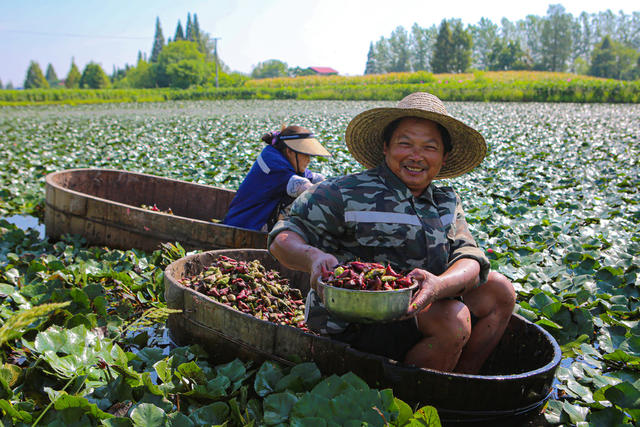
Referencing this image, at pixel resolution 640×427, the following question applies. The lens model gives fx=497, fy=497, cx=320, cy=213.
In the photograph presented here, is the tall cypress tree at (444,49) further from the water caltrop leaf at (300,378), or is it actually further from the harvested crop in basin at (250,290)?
the water caltrop leaf at (300,378)

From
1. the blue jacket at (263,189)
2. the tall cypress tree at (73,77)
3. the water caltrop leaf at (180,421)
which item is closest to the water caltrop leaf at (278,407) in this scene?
the water caltrop leaf at (180,421)

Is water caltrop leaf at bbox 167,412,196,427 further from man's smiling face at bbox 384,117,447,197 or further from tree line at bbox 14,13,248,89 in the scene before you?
tree line at bbox 14,13,248,89

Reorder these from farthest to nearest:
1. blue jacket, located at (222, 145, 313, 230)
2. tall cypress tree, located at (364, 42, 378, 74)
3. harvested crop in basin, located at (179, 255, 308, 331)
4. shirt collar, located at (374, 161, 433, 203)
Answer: tall cypress tree, located at (364, 42, 378, 74)
blue jacket, located at (222, 145, 313, 230)
harvested crop in basin, located at (179, 255, 308, 331)
shirt collar, located at (374, 161, 433, 203)

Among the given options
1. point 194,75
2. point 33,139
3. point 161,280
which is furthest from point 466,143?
point 194,75

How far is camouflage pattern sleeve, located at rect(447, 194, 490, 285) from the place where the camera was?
6.93 feet

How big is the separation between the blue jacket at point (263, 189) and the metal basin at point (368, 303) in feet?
8.35

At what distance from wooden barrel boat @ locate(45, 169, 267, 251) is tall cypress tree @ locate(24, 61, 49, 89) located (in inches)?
3186

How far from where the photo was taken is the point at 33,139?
10.9 m

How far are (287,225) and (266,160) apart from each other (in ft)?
6.93

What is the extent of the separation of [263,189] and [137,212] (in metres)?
1.06

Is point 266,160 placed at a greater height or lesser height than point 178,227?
greater

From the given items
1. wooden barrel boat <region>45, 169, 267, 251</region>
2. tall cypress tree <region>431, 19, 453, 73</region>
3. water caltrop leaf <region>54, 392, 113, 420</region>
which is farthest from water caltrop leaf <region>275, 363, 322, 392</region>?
tall cypress tree <region>431, 19, 453, 73</region>

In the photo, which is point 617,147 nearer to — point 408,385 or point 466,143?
point 466,143

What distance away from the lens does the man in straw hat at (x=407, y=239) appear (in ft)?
6.73
